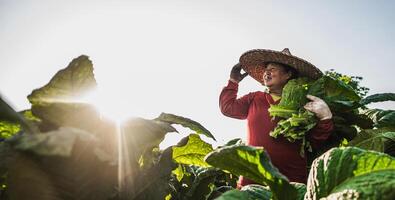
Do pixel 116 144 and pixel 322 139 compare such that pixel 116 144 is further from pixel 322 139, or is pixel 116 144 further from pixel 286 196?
pixel 322 139

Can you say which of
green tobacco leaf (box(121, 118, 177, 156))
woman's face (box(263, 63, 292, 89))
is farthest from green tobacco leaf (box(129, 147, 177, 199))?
woman's face (box(263, 63, 292, 89))

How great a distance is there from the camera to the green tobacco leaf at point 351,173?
0.77m

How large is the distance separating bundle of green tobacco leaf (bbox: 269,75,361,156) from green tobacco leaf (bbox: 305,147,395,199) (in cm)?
174

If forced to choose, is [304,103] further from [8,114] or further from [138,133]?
[8,114]

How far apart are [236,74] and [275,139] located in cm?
114

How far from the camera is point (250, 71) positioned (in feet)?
13.2

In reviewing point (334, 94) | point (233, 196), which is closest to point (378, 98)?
point (334, 94)

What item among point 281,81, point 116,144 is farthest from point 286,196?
point 281,81

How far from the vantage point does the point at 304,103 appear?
279 centimetres

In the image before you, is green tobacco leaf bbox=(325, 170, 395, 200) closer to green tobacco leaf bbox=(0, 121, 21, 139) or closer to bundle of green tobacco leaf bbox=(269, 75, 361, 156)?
green tobacco leaf bbox=(0, 121, 21, 139)

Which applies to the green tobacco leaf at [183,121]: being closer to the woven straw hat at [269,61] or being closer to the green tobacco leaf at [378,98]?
the green tobacco leaf at [378,98]

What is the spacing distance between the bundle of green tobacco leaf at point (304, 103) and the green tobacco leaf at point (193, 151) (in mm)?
1350

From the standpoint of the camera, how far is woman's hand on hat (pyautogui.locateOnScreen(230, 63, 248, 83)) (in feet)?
13.0

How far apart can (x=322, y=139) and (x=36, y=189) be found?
94.4 inches
